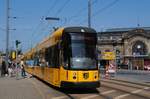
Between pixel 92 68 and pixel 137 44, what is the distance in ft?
339

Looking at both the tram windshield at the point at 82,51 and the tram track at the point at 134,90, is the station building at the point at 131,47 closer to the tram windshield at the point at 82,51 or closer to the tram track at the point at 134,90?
the tram track at the point at 134,90

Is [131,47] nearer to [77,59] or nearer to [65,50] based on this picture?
[65,50]

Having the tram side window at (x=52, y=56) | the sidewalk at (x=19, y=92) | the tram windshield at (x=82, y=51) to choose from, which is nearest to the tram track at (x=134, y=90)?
the tram windshield at (x=82, y=51)

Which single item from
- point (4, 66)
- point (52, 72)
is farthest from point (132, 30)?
point (52, 72)

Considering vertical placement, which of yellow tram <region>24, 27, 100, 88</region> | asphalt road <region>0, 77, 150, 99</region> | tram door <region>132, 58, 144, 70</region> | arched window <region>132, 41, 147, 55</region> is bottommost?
asphalt road <region>0, 77, 150, 99</region>

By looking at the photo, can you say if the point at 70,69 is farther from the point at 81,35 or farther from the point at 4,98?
the point at 4,98

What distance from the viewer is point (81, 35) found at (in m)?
24.9

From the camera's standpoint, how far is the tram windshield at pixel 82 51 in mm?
24047

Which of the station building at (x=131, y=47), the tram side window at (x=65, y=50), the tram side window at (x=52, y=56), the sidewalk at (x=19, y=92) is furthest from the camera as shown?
the station building at (x=131, y=47)

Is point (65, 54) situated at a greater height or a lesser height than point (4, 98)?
greater

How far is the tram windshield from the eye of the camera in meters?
24.0

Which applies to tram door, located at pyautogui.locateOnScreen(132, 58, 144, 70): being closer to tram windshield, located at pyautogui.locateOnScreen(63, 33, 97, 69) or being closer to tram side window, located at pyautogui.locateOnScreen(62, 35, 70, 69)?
tram windshield, located at pyautogui.locateOnScreen(63, 33, 97, 69)

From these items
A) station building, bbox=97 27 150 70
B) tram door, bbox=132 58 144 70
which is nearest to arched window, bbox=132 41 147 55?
station building, bbox=97 27 150 70

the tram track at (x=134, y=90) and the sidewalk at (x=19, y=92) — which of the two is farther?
the tram track at (x=134, y=90)
